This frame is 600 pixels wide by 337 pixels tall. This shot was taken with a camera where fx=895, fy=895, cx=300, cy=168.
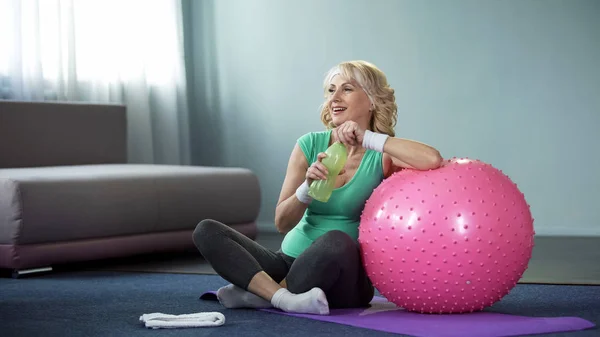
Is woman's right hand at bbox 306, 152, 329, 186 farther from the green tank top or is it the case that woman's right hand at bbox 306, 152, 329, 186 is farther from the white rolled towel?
the white rolled towel

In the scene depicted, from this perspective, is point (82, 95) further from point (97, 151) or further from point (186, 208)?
point (186, 208)

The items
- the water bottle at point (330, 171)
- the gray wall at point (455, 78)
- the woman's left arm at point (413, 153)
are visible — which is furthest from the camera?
the gray wall at point (455, 78)

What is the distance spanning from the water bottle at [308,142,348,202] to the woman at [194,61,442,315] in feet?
0.08

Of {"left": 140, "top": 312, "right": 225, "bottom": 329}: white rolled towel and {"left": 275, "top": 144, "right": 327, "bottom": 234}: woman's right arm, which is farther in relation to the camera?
{"left": 275, "top": 144, "right": 327, "bottom": 234}: woman's right arm

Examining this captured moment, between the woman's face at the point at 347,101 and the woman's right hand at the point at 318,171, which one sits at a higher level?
the woman's face at the point at 347,101

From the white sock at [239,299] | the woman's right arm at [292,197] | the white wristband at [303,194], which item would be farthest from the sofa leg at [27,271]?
the white wristband at [303,194]

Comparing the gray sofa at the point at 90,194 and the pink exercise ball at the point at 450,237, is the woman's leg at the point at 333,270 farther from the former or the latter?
the gray sofa at the point at 90,194

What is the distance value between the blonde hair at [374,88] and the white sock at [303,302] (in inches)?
22.6

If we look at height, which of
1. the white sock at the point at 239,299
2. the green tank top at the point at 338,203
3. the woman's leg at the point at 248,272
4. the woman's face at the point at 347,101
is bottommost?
the white sock at the point at 239,299

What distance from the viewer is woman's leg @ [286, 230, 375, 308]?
2.49m

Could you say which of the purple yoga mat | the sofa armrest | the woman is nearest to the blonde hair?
the woman

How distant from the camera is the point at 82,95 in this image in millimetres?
5129

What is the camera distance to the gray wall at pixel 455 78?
16.3 ft

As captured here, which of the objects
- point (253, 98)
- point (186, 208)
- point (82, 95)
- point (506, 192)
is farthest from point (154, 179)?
point (506, 192)
